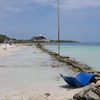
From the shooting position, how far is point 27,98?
474 inches

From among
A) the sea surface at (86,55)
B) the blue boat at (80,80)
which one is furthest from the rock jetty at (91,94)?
the sea surface at (86,55)

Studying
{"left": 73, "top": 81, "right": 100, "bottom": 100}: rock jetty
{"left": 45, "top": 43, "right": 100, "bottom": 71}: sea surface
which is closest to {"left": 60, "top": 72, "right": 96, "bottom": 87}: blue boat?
{"left": 73, "top": 81, "right": 100, "bottom": 100}: rock jetty

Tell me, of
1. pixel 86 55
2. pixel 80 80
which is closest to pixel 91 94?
pixel 80 80

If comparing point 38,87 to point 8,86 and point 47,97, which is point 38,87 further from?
point 47,97

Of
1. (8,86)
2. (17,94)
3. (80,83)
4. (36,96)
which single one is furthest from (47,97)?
(8,86)

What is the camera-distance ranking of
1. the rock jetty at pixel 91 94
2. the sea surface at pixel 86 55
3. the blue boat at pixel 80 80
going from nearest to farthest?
the rock jetty at pixel 91 94 → the blue boat at pixel 80 80 → the sea surface at pixel 86 55

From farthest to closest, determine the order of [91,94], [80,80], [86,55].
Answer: [86,55] < [80,80] < [91,94]

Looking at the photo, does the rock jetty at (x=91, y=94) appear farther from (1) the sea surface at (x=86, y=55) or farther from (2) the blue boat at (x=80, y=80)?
(1) the sea surface at (x=86, y=55)

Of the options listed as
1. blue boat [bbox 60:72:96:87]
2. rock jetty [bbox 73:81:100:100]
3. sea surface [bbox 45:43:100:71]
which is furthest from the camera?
sea surface [bbox 45:43:100:71]

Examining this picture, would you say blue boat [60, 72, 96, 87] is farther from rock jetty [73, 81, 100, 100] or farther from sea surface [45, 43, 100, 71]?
sea surface [45, 43, 100, 71]

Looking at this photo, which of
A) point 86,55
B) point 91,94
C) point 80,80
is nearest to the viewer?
point 91,94

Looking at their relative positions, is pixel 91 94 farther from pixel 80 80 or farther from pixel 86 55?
pixel 86 55

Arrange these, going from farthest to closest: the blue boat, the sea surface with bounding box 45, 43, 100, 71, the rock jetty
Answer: the sea surface with bounding box 45, 43, 100, 71 < the blue boat < the rock jetty

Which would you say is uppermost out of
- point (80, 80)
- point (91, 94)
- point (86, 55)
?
point (91, 94)
